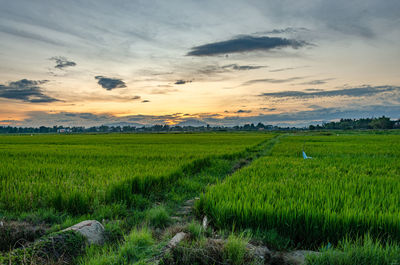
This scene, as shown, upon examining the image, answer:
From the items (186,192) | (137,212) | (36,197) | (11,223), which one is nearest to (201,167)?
(186,192)

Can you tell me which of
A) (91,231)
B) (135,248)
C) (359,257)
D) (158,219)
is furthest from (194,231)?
(359,257)

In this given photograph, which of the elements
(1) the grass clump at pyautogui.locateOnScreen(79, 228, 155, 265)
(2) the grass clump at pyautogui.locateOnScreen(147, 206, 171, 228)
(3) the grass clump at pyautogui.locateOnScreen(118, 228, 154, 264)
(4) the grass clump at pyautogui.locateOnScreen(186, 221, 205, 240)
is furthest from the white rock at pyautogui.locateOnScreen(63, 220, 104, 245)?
(4) the grass clump at pyautogui.locateOnScreen(186, 221, 205, 240)

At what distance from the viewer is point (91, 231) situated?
126 inches

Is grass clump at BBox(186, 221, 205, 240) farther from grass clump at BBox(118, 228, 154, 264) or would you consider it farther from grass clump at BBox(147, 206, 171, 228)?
grass clump at BBox(147, 206, 171, 228)

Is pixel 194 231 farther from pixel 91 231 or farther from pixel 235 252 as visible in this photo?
pixel 91 231

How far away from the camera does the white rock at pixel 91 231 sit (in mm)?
3053

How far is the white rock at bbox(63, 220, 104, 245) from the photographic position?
10.0ft

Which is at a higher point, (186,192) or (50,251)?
(50,251)

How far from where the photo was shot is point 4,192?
4551 millimetres

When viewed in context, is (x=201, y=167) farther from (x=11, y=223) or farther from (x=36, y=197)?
(x=11, y=223)

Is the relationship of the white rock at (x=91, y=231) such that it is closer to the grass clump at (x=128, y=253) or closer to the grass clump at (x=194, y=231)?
the grass clump at (x=128, y=253)

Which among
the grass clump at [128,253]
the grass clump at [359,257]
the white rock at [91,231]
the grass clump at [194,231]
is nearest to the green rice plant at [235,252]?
the grass clump at [194,231]

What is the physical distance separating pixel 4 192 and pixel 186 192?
4.15m

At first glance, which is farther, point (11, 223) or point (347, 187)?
point (347, 187)
